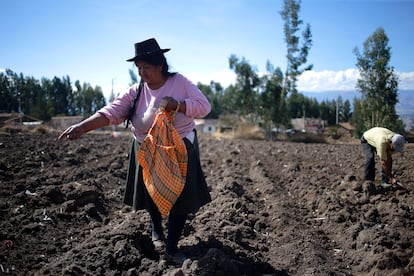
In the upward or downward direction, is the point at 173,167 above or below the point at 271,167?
above

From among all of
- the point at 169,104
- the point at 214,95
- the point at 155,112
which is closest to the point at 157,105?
the point at 155,112

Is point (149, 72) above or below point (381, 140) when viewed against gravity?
above

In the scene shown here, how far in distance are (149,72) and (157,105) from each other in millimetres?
253

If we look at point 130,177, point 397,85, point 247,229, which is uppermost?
point 397,85

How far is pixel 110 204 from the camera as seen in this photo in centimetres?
465

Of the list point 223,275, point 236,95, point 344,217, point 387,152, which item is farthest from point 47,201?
point 236,95

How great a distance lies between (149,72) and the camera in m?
2.64

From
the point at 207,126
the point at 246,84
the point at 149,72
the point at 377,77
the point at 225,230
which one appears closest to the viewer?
the point at 149,72

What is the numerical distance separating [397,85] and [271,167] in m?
15.9

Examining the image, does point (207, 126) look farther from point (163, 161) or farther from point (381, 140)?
point (163, 161)

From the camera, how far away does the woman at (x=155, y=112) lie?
2605mm

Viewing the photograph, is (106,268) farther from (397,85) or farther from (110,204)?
(397,85)

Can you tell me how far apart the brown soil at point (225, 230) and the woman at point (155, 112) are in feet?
1.11

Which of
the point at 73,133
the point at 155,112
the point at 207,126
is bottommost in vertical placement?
the point at 73,133
